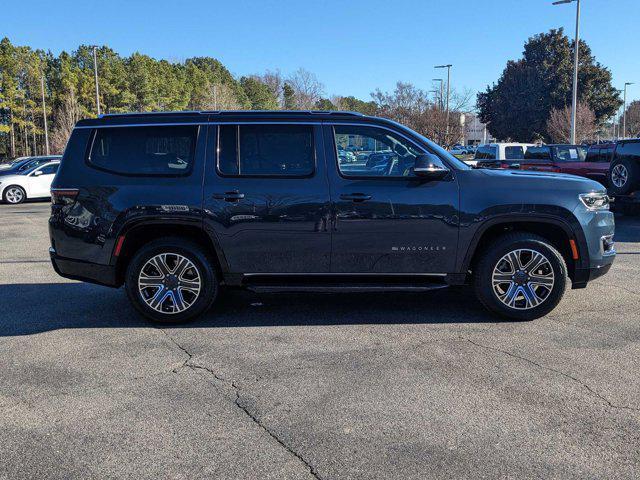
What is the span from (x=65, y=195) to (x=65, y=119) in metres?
53.8

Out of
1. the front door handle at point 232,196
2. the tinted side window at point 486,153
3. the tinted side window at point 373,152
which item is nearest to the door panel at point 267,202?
the front door handle at point 232,196

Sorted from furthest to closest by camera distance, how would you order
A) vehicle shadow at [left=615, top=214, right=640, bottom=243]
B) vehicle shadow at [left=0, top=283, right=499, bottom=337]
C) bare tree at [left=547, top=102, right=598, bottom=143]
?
bare tree at [left=547, top=102, right=598, bottom=143] → vehicle shadow at [left=615, top=214, right=640, bottom=243] → vehicle shadow at [left=0, top=283, right=499, bottom=337]

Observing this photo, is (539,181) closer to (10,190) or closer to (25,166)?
(10,190)

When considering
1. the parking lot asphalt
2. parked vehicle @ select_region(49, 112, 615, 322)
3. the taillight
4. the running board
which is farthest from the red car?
the taillight

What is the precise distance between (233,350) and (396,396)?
1580mm

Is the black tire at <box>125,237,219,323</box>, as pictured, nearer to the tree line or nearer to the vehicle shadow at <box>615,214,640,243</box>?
the vehicle shadow at <box>615,214,640,243</box>

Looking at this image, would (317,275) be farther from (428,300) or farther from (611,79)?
(611,79)

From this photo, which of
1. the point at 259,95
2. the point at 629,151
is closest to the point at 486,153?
the point at 629,151

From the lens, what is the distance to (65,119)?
177 ft

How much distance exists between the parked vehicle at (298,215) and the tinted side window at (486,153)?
14426 mm

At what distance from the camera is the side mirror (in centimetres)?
529

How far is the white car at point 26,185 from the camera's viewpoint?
19.7 m

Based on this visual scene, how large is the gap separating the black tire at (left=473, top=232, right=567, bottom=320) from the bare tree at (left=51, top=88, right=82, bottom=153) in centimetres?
5098

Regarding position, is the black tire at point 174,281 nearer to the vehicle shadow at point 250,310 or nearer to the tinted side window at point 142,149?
the vehicle shadow at point 250,310
